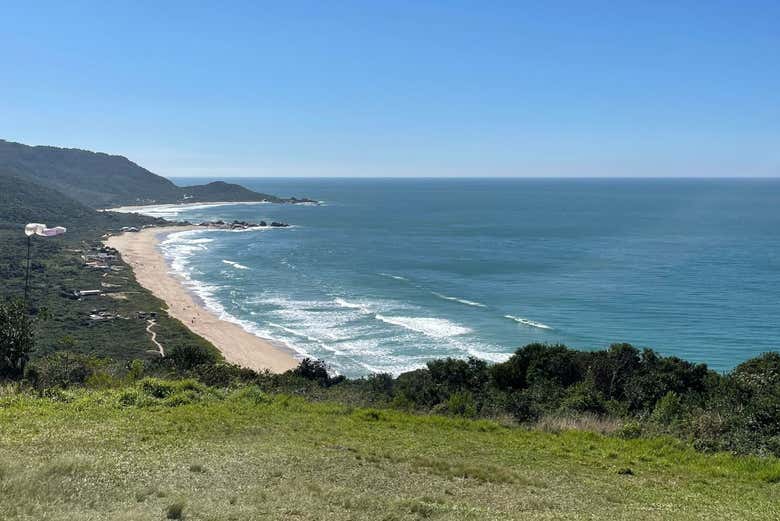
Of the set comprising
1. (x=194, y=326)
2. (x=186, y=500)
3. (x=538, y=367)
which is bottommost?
(x=194, y=326)

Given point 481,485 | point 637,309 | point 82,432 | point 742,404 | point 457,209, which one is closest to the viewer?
point 481,485

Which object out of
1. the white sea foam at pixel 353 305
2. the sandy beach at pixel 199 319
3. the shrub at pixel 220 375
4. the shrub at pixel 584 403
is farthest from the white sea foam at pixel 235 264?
the shrub at pixel 584 403

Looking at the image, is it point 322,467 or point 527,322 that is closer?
point 322,467

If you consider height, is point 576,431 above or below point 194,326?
above

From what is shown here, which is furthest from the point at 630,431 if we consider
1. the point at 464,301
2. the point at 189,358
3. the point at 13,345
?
the point at 464,301

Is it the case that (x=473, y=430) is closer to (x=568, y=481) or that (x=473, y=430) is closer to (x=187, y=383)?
Result: (x=568, y=481)

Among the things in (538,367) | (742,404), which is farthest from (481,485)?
(538,367)

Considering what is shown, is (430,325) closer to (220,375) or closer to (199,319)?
(199,319)

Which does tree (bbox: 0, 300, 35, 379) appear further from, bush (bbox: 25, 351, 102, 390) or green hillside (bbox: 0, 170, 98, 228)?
green hillside (bbox: 0, 170, 98, 228)
